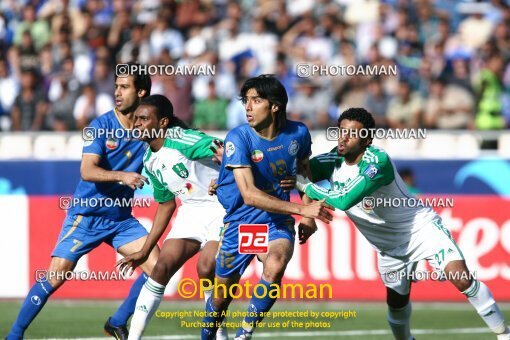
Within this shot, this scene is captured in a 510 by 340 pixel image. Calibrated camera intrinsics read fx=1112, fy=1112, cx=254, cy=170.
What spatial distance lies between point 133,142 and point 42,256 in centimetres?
517

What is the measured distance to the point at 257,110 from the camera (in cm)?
968

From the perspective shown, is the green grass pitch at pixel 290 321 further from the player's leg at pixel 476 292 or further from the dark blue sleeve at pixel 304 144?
the dark blue sleeve at pixel 304 144

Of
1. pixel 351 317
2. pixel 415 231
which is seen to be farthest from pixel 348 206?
pixel 351 317

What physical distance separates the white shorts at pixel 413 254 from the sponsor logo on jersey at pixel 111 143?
2.76m

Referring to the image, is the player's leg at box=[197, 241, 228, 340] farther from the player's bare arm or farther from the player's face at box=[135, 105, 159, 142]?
the player's face at box=[135, 105, 159, 142]

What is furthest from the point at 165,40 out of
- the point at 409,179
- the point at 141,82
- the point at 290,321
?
the point at 141,82

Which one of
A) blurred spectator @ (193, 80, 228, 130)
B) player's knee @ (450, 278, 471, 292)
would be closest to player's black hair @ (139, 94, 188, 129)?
player's knee @ (450, 278, 471, 292)

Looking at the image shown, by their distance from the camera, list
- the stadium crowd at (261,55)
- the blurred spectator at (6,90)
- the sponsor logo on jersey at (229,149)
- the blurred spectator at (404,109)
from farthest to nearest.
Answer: the blurred spectator at (6,90)
the stadium crowd at (261,55)
the blurred spectator at (404,109)
the sponsor logo on jersey at (229,149)

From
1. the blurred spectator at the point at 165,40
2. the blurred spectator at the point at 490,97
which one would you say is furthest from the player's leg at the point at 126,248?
the blurred spectator at the point at 165,40

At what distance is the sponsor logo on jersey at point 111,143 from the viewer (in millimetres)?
10670

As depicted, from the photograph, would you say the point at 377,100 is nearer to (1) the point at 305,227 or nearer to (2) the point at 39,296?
(1) the point at 305,227

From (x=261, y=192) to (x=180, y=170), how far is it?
1297 millimetres

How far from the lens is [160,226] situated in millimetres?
10578

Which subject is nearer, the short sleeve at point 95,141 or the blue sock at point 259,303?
the blue sock at point 259,303
